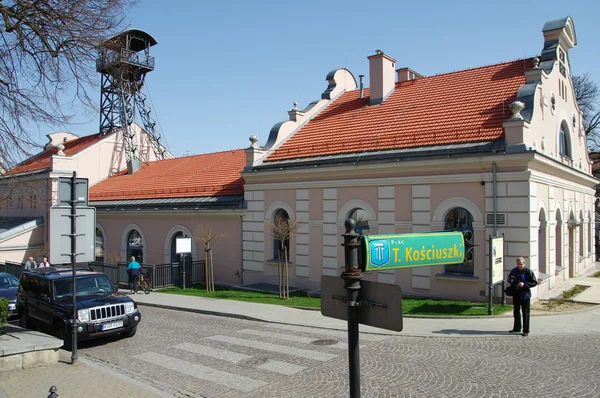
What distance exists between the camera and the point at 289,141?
79.3 ft

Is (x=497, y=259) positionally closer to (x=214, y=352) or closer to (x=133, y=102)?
(x=214, y=352)

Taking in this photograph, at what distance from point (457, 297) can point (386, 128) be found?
750 cm

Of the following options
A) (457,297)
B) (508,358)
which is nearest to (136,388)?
(508,358)

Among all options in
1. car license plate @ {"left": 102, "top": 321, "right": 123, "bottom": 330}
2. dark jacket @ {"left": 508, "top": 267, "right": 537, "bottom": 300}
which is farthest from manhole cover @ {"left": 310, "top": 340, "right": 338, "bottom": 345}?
car license plate @ {"left": 102, "top": 321, "right": 123, "bottom": 330}

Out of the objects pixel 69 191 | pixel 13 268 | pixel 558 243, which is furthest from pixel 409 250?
pixel 13 268

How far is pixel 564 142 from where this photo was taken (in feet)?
74.3

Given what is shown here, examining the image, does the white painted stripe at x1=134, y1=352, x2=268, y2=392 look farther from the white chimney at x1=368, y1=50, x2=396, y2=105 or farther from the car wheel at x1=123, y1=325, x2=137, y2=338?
the white chimney at x1=368, y1=50, x2=396, y2=105

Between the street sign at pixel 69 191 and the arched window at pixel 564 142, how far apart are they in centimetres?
1867

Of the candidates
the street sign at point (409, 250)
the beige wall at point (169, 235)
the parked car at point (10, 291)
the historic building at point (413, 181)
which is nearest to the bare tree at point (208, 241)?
the beige wall at point (169, 235)

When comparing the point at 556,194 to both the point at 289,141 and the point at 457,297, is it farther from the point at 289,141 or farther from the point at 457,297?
the point at 289,141

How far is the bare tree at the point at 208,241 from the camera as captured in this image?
72.4 feet

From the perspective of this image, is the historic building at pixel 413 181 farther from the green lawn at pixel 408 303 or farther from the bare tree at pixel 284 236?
the green lawn at pixel 408 303

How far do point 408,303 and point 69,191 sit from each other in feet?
35.5

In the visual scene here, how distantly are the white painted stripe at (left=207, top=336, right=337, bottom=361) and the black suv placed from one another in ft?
7.71
